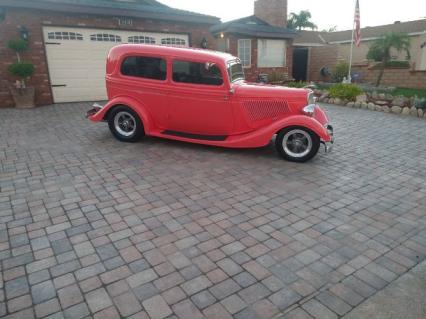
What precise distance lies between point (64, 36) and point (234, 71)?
7752 mm

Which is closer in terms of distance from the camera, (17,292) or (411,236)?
(17,292)

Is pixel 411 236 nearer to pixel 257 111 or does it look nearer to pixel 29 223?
pixel 257 111

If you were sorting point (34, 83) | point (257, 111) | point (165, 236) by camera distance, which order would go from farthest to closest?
point (34, 83) → point (257, 111) → point (165, 236)

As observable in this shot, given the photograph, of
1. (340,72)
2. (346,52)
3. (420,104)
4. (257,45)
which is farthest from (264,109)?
(346,52)

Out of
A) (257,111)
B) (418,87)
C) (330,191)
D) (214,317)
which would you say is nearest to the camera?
(214,317)

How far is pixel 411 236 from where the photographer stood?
354 centimetres

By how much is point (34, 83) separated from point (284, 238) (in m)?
10.8

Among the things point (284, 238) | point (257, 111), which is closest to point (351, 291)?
point (284, 238)

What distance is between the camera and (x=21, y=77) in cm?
1076

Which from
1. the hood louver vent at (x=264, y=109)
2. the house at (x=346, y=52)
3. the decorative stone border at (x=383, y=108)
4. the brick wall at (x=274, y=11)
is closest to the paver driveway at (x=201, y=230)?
the hood louver vent at (x=264, y=109)

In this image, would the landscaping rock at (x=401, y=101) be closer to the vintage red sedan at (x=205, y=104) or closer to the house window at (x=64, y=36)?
the vintage red sedan at (x=205, y=104)

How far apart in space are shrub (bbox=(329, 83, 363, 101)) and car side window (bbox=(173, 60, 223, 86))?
25.5 feet

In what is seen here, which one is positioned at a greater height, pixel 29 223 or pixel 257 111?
pixel 257 111

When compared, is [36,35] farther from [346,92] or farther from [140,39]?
[346,92]
